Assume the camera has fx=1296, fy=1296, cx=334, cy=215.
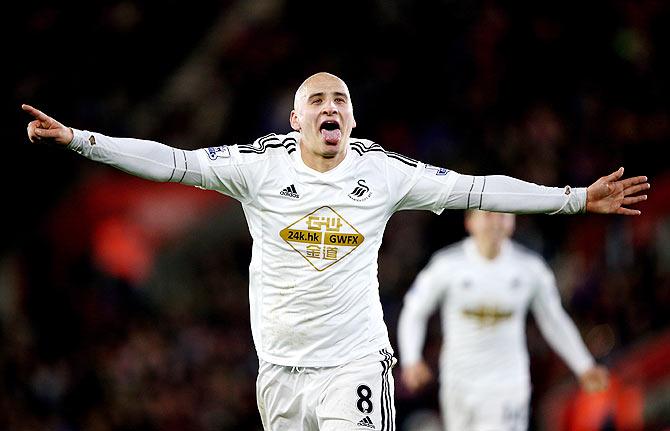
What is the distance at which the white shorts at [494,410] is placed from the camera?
986 cm

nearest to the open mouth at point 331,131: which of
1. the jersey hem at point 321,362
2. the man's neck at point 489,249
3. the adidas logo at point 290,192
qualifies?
the adidas logo at point 290,192

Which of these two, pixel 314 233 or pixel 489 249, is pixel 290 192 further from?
pixel 489 249

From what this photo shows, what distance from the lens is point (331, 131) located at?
6.72m

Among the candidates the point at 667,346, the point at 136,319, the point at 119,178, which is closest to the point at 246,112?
the point at 119,178

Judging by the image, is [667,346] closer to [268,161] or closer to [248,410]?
[248,410]

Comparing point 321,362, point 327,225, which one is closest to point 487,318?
point 321,362

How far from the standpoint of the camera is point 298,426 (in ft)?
22.3

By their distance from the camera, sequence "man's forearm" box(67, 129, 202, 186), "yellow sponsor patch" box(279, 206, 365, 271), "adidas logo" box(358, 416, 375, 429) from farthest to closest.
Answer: "yellow sponsor patch" box(279, 206, 365, 271) → "adidas logo" box(358, 416, 375, 429) → "man's forearm" box(67, 129, 202, 186)

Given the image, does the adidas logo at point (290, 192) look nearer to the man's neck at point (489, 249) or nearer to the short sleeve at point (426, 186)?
the short sleeve at point (426, 186)

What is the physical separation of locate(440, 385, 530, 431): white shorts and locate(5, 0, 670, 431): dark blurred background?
275cm

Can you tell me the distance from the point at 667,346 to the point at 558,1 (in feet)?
23.1

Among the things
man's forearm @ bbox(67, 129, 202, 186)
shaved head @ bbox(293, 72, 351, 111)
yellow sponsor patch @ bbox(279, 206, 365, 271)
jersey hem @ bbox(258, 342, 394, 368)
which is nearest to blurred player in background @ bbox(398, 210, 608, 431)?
jersey hem @ bbox(258, 342, 394, 368)

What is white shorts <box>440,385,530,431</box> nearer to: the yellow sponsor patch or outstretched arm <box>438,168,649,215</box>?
outstretched arm <box>438,168,649,215</box>

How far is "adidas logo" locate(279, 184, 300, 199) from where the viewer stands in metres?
6.68
